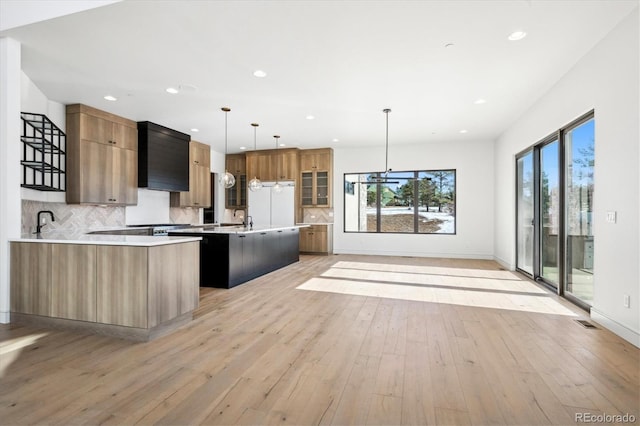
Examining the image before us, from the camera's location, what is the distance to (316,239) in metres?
8.80

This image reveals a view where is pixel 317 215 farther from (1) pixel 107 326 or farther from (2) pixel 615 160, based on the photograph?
(2) pixel 615 160

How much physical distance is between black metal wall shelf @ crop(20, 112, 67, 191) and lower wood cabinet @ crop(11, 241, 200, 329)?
3.86 ft

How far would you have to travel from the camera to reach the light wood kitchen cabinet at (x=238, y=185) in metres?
9.55

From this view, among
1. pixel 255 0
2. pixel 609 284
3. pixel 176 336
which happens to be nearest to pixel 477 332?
pixel 609 284

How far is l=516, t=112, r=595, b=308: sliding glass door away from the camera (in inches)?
153

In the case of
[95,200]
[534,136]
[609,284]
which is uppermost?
[534,136]

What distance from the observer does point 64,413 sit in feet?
5.97

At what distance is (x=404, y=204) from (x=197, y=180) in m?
5.24

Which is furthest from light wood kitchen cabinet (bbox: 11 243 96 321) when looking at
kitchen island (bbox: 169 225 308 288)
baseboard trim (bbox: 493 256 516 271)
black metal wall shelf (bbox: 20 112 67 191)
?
baseboard trim (bbox: 493 256 516 271)

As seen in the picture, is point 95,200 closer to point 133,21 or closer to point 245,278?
point 245,278

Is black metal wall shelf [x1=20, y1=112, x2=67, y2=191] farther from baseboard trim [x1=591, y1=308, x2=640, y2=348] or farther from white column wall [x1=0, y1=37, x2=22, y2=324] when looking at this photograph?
baseboard trim [x1=591, y1=308, x2=640, y2=348]

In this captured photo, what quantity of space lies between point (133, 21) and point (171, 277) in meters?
2.36

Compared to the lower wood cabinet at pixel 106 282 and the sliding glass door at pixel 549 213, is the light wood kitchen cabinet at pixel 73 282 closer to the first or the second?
the lower wood cabinet at pixel 106 282

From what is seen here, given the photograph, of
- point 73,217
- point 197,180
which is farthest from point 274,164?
point 73,217
